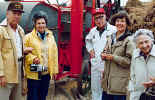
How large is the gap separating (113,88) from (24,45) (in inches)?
53.6

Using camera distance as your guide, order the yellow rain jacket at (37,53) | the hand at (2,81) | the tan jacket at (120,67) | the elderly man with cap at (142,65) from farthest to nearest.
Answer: the yellow rain jacket at (37,53), the tan jacket at (120,67), the hand at (2,81), the elderly man with cap at (142,65)

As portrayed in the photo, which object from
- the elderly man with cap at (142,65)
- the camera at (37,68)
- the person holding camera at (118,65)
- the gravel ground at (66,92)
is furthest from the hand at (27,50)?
the gravel ground at (66,92)

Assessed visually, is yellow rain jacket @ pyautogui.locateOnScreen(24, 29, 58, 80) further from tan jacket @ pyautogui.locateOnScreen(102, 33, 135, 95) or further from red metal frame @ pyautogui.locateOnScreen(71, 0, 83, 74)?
red metal frame @ pyautogui.locateOnScreen(71, 0, 83, 74)

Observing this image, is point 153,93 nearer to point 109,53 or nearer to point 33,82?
point 109,53

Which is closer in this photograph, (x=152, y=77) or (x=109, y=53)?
(x=152, y=77)

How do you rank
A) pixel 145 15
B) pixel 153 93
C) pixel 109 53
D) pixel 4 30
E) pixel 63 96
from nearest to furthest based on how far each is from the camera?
pixel 153 93 → pixel 4 30 → pixel 109 53 → pixel 145 15 → pixel 63 96

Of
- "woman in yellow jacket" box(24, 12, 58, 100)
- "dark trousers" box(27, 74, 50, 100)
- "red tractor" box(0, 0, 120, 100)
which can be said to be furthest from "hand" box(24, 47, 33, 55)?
"red tractor" box(0, 0, 120, 100)

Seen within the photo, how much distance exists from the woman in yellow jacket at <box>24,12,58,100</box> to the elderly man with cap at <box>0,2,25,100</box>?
0.84 ft

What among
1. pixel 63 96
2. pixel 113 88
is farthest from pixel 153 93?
pixel 63 96

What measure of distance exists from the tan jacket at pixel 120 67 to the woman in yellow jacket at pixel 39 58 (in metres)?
0.92

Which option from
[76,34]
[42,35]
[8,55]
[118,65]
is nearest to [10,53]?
[8,55]

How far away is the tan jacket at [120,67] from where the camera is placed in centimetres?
310

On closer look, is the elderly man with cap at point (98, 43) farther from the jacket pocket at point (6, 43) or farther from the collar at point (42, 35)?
the jacket pocket at point (6, 43)

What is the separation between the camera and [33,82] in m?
3.66
